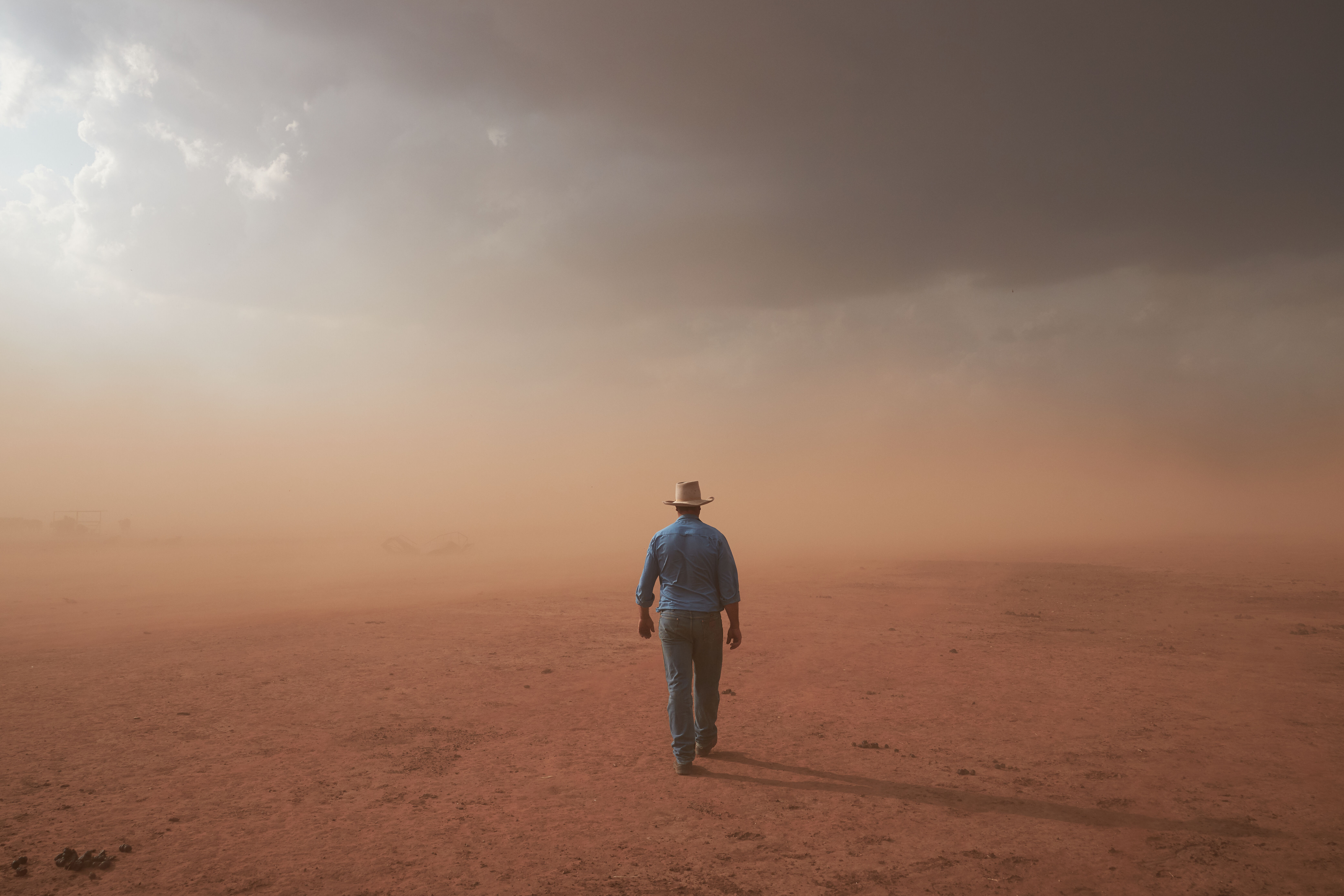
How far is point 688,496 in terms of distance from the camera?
6.84 meters

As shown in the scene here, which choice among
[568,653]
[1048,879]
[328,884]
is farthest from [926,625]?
[328,884]

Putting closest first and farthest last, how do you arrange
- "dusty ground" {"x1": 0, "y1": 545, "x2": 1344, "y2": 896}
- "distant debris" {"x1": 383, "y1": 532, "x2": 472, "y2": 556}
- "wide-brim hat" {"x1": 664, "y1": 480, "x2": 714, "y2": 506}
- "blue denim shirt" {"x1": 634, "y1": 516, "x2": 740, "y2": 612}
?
"dusty ground" {"x1": 0, "y1": 545, "x2": 1344, "y2": 896}
"blue denim shirt" {"x1": 634, "y1": 516, "x2": 740, "y2": 612}
"wide-brim hat" {"x1": 664, "y1": 480, "x2": 714, "y2": 506}
"distant debris" {"x1": 383, "y1": 532, "x2": 472, "y2": 556}

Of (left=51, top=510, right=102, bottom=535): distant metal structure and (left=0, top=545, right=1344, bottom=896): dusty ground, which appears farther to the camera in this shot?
(left=51, top=510, right=102, bottom=535): distant metal structure

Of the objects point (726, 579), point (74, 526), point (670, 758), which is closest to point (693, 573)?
point (726, 579)

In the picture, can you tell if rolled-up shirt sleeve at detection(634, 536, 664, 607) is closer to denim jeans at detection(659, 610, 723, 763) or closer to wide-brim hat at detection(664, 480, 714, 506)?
denim jeans at detection(659, 610, 723, 763)

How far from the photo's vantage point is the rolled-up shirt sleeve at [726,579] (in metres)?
6.57

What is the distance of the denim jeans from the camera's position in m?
6.32

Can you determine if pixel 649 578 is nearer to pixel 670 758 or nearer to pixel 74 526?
pixel 670 758

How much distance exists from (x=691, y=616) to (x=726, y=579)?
456 millimetres

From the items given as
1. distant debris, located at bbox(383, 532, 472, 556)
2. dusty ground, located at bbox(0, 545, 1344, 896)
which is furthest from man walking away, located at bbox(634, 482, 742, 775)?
distant debris, located at bbox(383, 532, 472, 556)

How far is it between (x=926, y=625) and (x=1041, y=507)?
7405 centimetres

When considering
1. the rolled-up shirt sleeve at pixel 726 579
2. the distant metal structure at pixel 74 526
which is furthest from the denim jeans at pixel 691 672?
the distant metal structure at pixel 74 526

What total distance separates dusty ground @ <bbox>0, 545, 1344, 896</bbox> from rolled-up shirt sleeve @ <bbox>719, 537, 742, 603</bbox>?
4.82ft

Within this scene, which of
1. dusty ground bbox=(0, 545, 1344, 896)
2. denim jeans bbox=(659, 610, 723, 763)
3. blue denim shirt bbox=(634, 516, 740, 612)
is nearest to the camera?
dusty ground bbox=(0, 545, 1344, 896)
